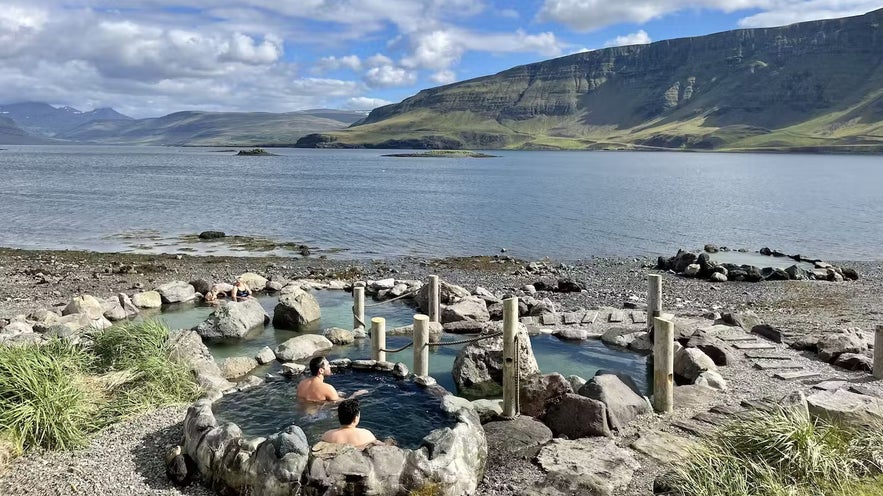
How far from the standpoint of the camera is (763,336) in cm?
2170

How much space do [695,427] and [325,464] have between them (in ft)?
26.2

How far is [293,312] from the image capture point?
25078mm

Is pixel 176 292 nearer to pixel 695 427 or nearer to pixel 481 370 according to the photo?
pixel 481 370

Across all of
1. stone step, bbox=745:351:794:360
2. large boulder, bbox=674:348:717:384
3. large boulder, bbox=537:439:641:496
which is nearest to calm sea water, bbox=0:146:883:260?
stone step, bbox=745:351:794:360

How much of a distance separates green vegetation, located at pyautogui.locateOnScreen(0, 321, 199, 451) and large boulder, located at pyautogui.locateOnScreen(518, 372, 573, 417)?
774cm

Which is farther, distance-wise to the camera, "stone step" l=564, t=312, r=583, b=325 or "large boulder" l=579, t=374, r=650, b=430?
"stone step" l=564, t=312, r=583, b=325

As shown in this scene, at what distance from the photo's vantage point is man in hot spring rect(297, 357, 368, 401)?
1471 centimetres

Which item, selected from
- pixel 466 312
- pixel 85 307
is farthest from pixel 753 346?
pixel 85 307

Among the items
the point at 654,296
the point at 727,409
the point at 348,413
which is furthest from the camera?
the point at 654,296

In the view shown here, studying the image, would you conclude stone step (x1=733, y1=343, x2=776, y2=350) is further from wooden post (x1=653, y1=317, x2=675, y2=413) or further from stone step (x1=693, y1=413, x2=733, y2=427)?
stone step (x1=693, y1=413, x2=733, y2=427)

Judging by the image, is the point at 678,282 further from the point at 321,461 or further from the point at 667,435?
the point at 321,461

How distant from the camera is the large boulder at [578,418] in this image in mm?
13664

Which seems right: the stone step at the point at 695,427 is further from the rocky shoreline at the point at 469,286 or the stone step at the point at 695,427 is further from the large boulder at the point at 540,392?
the large boulder at the point at 540,392

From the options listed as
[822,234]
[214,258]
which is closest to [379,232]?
[214,258]
